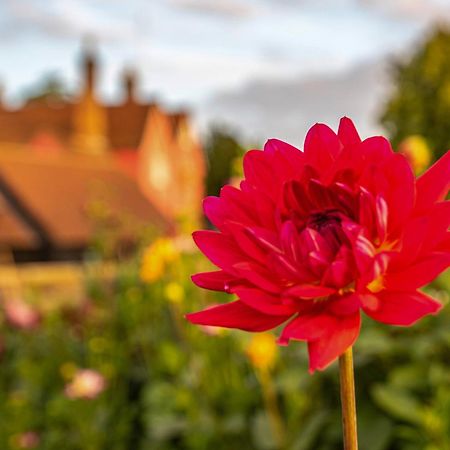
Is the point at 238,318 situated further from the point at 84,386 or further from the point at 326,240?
the point at 84,386

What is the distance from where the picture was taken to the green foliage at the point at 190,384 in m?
2.30

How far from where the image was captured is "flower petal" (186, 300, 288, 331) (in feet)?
2.10

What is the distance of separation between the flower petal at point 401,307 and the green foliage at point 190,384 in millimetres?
1269

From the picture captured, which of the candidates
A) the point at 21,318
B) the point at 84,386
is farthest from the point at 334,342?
the point at 21,318

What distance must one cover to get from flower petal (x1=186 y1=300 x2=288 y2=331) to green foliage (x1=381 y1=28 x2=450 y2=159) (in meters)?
22.3

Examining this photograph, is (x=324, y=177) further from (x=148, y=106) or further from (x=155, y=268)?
(x=148, y=106)

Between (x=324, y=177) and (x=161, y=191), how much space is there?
29.5m

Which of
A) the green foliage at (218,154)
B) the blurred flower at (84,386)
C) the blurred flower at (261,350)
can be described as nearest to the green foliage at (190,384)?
the blurred flower at (84,386)

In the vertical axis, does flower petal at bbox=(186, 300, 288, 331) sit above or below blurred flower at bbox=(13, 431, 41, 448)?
above

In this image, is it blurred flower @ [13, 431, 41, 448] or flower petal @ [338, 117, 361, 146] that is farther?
blurred flower @ [13, 431, 41, 448]

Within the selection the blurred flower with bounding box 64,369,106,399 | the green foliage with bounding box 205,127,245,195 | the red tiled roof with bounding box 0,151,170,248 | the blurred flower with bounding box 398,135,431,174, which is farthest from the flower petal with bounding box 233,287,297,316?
the green foliage with bounding box 205,127,245,195

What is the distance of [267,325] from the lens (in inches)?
25.5

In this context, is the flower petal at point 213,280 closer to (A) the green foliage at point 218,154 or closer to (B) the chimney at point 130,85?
(B) the chimney at point 130,85

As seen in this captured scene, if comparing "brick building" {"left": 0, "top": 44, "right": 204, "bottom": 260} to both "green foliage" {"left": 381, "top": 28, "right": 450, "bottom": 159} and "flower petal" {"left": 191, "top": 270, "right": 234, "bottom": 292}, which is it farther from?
"flower petal" {"left": 191, "top": 270, "right": 234, "bottom": 292}
